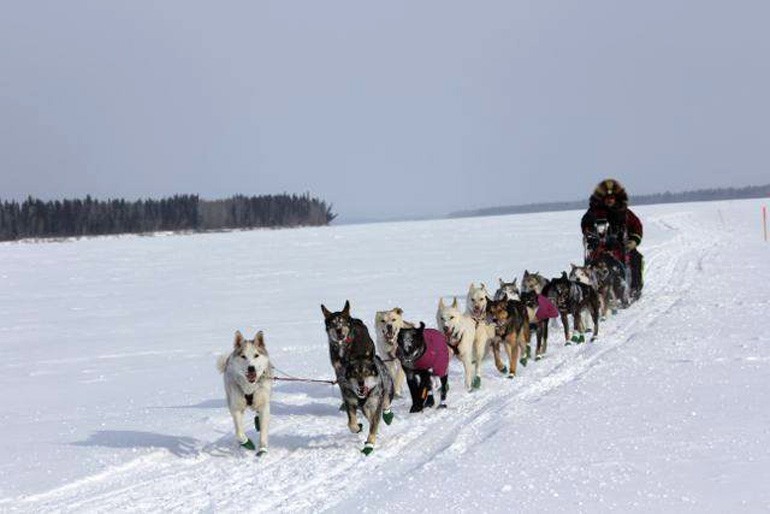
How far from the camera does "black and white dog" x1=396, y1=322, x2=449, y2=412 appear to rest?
723 centimetres

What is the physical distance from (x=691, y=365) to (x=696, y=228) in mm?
32205

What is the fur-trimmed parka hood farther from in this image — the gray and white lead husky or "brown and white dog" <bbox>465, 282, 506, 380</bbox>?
the gray and white lead husky

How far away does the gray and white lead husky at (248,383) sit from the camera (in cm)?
623

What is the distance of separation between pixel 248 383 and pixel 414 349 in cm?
159

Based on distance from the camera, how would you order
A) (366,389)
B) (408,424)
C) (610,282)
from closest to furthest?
(366,389) < (408,424) < (610,282)

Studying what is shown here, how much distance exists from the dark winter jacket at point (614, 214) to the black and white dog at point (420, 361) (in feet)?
24.7

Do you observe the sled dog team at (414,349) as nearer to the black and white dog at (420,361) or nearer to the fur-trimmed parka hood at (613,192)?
the black and white dog at (420,361)

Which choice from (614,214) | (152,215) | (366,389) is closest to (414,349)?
(366,389)

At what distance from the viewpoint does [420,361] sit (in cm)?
729

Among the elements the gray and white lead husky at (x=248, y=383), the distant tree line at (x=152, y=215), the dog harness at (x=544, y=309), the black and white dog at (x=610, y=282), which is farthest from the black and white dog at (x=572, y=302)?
the distant tree line at (x=152, y=215)

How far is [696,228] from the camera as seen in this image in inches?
1515

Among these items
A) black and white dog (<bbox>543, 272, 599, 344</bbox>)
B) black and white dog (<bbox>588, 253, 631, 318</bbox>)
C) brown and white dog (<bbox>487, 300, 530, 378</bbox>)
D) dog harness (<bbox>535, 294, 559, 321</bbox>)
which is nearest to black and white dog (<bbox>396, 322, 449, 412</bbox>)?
brown and white dog (<bbox>487, 300, 530, 378</bbox>)

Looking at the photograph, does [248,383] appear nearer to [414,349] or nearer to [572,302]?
[414,349]

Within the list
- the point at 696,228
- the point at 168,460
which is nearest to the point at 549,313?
the point at 168,460
